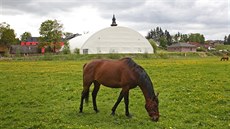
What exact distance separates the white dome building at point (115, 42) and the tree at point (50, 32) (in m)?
17.8

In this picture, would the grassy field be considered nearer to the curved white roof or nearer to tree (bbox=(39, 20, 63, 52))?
the curved white roof

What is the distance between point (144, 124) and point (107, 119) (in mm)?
1431

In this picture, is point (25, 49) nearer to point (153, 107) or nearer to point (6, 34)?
point (6, 34)

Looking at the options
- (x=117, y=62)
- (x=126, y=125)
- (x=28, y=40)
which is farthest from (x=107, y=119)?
(x=28, y=40)

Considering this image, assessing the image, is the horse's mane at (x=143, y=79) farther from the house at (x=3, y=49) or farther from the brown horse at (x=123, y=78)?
the house at (x=3, y=49)

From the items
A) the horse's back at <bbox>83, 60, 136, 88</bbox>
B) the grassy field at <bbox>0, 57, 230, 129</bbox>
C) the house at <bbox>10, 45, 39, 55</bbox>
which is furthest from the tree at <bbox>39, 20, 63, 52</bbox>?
the horse's back at <bbox>83, 60, 136, 88</bbox>

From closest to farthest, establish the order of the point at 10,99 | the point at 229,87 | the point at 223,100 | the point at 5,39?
the point at 223,100, the point at 10,99, the point at 229,87, the point at 5,39

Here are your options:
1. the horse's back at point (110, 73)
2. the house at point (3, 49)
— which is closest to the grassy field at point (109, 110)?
the horse's back at point (110, 73)

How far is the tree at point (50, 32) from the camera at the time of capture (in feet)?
302

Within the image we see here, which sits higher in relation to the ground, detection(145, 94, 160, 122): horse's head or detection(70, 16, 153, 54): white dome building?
detection(70, 16, 153, 54): white dome building

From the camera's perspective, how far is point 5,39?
100625 mm

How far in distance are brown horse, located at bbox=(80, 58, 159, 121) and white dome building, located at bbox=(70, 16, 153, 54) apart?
6650 cm

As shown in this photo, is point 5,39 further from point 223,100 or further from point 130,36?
point 223,100

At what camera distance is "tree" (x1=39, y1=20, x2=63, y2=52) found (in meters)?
92.0
